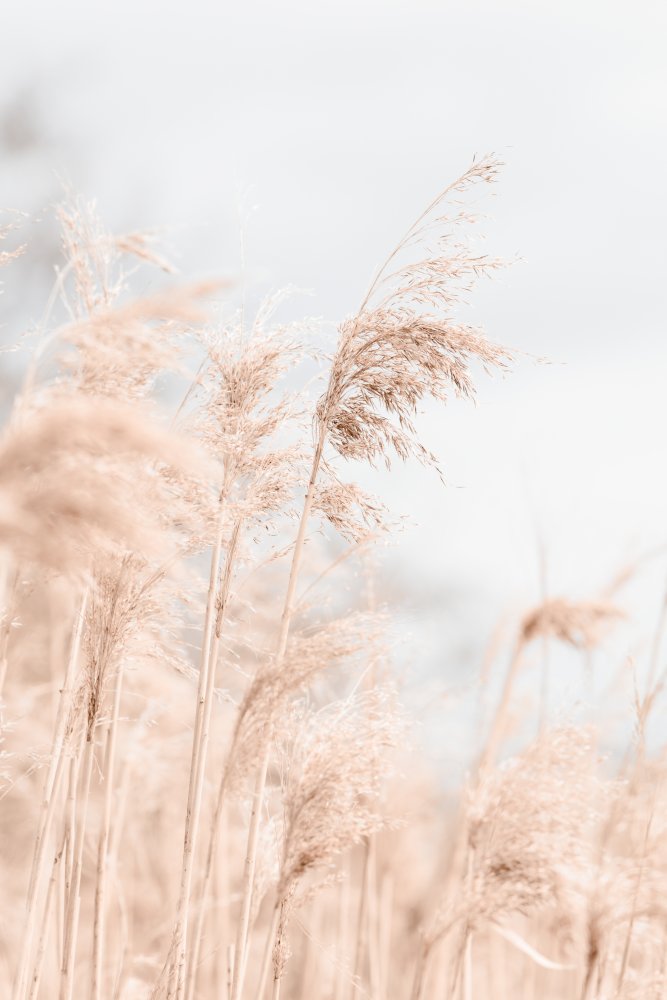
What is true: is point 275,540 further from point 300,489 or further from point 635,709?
point 635,709

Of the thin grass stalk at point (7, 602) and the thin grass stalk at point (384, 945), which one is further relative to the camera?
the thin grass stalk at point (384, 945)

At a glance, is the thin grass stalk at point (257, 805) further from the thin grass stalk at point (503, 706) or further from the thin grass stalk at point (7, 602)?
the thin grass stalk at point (503, 706)

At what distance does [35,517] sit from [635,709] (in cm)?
209

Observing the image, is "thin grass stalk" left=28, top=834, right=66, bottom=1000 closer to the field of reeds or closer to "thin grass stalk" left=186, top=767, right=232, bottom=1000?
the field of reeds

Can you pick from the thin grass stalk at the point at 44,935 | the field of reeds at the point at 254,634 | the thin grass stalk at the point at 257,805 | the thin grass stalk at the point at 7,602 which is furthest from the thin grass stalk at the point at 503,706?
the thin grass stalk at the point at 7,602

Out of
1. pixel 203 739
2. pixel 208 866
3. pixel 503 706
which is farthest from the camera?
pixel 503 706

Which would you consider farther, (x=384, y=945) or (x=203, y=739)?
(x=384, y=945)

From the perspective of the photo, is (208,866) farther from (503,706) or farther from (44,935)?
(503,706)

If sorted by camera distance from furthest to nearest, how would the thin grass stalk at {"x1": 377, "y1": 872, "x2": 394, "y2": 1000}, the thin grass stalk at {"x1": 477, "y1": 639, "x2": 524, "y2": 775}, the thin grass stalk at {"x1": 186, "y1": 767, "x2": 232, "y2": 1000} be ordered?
1. the thin grass stalk at {"x1": 377, "y1": 872, "x2": 394, "y2": 1000}
2. the thin grass stalk at {"x1": 477, "y1": 639, "x2": 524, "y2": 775}
3. the thin grass stalk at {"x1": 186, "y1": 767, "x2": 232, "y2": 1000}

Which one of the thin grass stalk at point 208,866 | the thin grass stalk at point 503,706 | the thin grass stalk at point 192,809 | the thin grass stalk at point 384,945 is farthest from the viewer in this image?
the thin grass stalk at point 384,945

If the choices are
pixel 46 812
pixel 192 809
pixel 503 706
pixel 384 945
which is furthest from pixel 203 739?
pixel 384 945

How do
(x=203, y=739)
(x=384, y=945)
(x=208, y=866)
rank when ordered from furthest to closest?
(x=384, y=945)
(x=203, y=739)
(x=208, y=866)

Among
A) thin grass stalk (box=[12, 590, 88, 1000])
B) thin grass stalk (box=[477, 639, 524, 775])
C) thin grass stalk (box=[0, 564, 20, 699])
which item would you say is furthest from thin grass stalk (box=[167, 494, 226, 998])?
thin grass stalk (box=[477, 639, 524, 775])

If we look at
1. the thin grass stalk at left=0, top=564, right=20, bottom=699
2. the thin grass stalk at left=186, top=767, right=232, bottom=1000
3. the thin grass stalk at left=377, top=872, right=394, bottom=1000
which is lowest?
the thin grass stalk at left=377, top=872, right=394, bottom=1000
